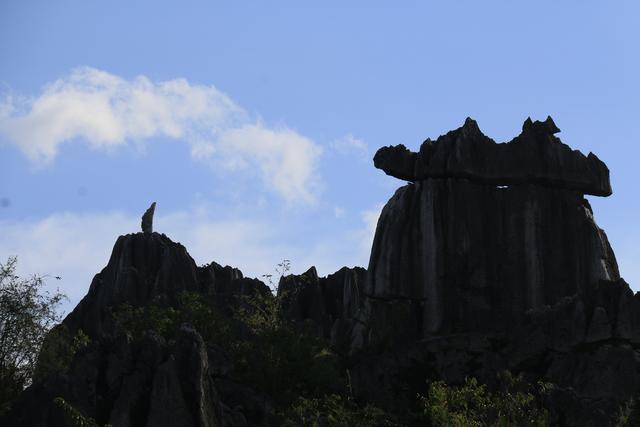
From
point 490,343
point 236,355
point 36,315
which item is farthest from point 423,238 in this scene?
point 36,315

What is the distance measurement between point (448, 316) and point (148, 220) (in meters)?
54.7

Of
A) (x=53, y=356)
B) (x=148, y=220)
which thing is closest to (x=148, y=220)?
(x=148, y=220)

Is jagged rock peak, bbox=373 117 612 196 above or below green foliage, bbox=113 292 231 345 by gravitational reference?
above

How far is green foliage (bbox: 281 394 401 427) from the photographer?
160 feet

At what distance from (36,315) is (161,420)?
52.4 feet

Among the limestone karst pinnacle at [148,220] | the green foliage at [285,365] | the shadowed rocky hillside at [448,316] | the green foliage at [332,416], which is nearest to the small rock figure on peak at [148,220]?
the limestone karst pinnacle at [148,220]

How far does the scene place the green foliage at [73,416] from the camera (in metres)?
43.2

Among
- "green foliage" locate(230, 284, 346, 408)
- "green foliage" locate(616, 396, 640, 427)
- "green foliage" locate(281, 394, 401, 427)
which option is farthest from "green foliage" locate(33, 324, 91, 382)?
"green foliage" locate(616, 396, 640, 427)

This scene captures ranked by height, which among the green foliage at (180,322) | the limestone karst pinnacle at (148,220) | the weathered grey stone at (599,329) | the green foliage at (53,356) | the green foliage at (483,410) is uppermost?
the limestone karst pinnacle at (148,220)

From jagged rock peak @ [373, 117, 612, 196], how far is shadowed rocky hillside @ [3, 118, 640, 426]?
9 cm

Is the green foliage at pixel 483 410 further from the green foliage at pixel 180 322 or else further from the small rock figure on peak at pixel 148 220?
the small rock figure on peak at pixel 148 220

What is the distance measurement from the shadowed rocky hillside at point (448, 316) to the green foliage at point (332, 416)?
134 cm

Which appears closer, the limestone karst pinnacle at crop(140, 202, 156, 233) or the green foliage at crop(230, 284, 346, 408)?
the green foliage at crop(230, 284, 346, 408)

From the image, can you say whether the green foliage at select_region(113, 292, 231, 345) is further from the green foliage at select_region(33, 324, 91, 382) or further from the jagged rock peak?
the jagged rock peak
